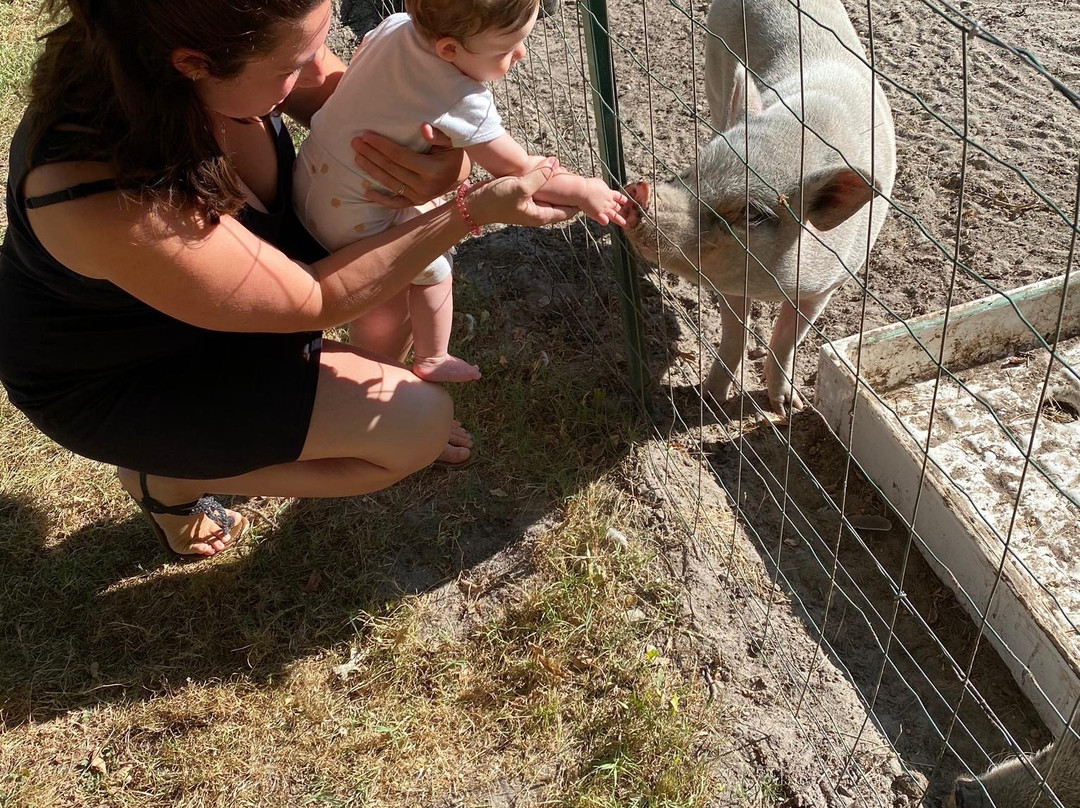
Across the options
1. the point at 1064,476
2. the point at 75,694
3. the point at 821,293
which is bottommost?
the point at 75,694

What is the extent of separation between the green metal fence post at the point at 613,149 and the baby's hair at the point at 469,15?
2.04ft

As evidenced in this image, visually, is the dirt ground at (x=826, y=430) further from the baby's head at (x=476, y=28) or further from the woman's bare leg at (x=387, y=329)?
the woman's bare leg at (x=387, y=329)

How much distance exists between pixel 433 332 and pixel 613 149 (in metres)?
0.78

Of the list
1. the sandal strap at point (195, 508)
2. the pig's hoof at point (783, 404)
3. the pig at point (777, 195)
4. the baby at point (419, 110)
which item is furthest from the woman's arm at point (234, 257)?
the pig's hoof at point (783, 404)

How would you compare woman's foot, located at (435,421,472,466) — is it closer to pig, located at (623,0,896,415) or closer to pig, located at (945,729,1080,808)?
pig, located at (623,0,896,415)

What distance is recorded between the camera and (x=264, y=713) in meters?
2.68

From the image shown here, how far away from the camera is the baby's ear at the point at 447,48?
2031mm

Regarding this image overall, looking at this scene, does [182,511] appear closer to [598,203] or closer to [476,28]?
[598,203]

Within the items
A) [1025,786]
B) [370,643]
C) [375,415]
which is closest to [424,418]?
[375,415]

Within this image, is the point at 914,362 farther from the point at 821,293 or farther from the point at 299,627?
the point at 299,627

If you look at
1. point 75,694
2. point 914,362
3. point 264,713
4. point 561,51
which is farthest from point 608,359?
point 561,51

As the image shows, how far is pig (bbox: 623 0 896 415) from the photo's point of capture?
2.79m

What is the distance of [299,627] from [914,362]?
236 centimetres

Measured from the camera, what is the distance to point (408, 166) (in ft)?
7.56
